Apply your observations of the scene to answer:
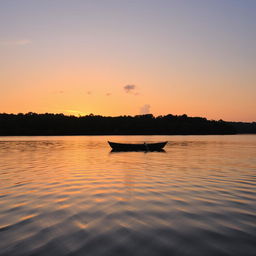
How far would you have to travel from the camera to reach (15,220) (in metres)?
8.12

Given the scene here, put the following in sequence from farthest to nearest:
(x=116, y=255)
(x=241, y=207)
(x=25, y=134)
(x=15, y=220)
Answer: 1. (x=25, y=134)
2. (x=241, y=207)
3. (x=15, y=220)
4. (x=116, y=255)

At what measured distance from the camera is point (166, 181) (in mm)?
15484

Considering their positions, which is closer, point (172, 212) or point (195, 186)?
point (172, 212)

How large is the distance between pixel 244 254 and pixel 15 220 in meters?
6.91

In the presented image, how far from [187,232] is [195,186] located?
23.8 ft

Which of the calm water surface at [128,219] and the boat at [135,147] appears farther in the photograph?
the boat at [135,147]

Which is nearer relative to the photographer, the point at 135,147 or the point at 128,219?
the point at 128,219

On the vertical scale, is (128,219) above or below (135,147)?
below

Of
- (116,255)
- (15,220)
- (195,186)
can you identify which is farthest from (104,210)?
(195,186)

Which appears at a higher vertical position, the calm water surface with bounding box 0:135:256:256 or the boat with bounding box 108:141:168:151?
the boat with bounding box 108:141:168:151

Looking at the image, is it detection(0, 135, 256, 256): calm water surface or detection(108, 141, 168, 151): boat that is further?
detection(108, 141, 168, 151): boat

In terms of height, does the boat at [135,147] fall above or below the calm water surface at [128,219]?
above

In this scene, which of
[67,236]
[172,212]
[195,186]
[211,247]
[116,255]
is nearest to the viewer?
[116,255]

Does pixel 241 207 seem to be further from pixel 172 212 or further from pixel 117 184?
pixel 117 184
